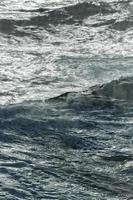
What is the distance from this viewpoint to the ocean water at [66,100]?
4.75 metres

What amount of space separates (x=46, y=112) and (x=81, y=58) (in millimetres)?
2536

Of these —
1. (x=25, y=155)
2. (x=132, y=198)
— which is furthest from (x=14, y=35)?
(x=132, y=198)

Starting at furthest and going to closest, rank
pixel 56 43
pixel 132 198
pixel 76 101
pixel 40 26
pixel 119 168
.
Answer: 1. pixel 40 26
2. pixel 56 43
3. pixel 76 101
4. pixel 119 168
5. pixel 132 198

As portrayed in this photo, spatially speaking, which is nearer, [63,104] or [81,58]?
[63,104]

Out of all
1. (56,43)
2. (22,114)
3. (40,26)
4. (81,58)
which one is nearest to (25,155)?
(22,114)

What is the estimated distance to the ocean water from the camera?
4.75 metres

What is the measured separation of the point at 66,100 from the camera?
6.85m

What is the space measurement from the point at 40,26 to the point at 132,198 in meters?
6.81

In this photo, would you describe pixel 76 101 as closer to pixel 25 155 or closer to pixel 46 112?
pixel 46 112

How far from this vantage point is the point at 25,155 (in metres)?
5.27

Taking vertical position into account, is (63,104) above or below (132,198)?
above

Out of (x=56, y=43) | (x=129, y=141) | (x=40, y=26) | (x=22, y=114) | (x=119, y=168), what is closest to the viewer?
(x=119, y=168)

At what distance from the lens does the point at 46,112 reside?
646 centimetres

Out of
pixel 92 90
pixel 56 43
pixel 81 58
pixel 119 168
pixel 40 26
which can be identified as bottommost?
pixel 119 168
